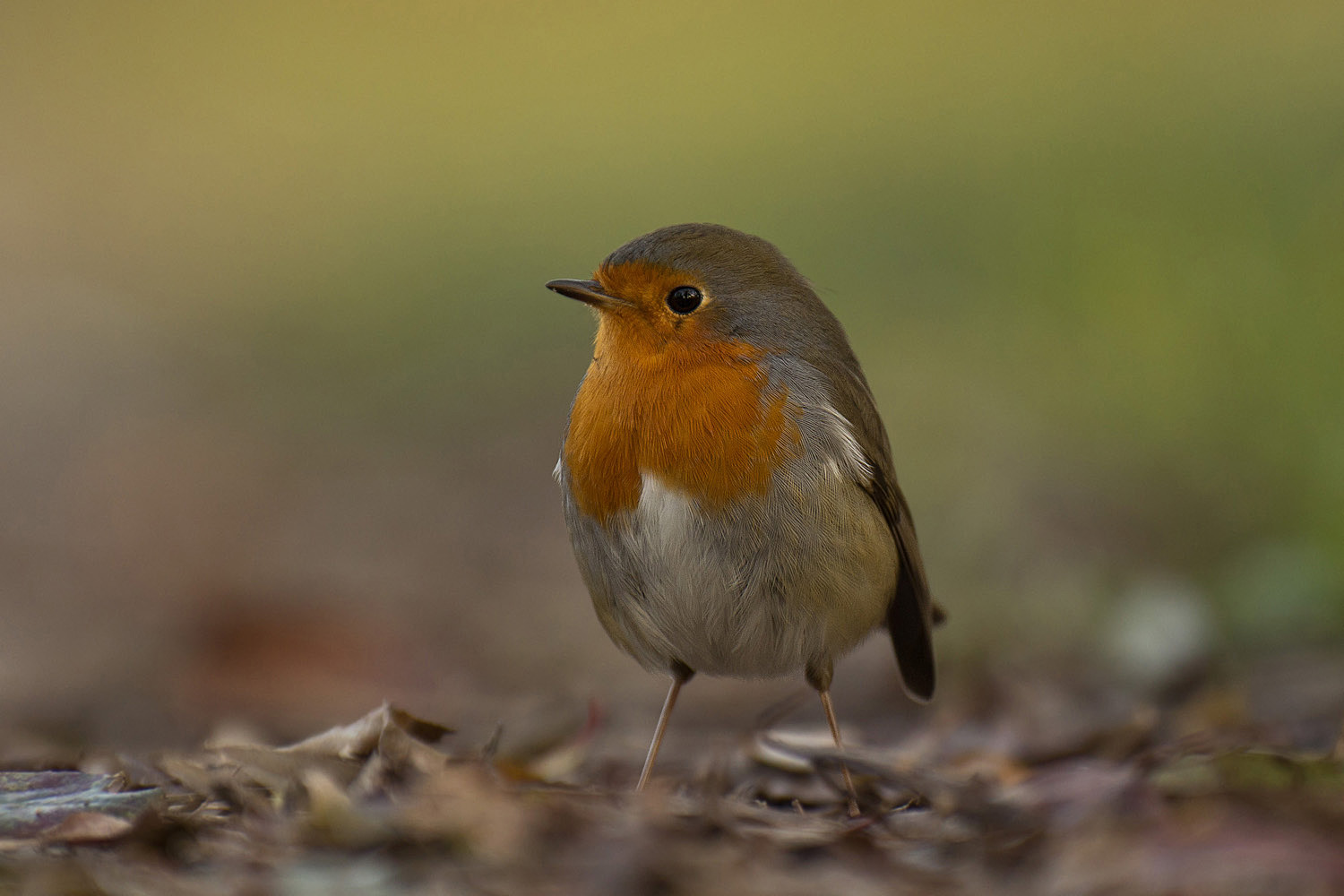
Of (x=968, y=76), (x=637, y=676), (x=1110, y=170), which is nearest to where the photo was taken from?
(x=637, y=676)

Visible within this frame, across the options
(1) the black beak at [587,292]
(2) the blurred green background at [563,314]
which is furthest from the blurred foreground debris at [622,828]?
(2) the blurred green background at [563,314]

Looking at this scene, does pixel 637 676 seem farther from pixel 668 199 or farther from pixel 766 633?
pixel 668 199

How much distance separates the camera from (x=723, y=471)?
13.0ft

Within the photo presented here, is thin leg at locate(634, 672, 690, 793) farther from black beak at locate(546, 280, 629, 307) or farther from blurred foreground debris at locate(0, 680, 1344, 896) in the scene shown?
black beak at locate(546, 280, 629, 307)

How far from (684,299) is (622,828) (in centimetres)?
176

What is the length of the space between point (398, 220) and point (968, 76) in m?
6.21

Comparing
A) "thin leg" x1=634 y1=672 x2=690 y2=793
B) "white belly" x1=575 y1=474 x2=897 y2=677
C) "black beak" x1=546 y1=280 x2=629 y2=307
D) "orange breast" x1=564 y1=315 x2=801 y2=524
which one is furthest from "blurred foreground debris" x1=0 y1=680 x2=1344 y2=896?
"black beak" x1=546 y1=280 x2=629 y2=307

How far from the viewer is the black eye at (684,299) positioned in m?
4.32

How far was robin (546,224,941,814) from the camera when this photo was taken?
3994 mm

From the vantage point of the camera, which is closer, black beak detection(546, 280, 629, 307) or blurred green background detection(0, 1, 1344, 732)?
black beak detection(546, 280, 629, 307)

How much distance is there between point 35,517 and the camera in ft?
28.4

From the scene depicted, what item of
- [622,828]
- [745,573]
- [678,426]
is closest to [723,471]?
[678,426]

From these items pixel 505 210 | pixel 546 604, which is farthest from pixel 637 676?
pixel 505 210

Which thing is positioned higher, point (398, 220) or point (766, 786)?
point (398, 220)
